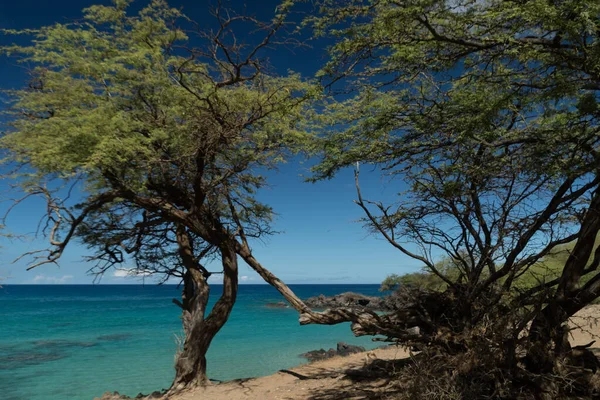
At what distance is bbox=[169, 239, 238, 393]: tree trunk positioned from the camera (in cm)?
927

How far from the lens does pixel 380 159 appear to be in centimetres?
752

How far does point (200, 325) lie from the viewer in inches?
374

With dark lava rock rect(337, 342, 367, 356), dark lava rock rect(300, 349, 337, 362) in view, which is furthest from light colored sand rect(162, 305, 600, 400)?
dark lava rock rect(300, 349, 337, 362)

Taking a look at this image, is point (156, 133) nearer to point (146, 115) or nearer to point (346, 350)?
point (146, 115)

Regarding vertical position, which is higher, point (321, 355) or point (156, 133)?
point (156, 133)

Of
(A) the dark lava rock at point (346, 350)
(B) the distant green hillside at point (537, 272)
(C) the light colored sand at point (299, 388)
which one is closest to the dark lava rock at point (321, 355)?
(A) the dark lava rock at point (346, 350)

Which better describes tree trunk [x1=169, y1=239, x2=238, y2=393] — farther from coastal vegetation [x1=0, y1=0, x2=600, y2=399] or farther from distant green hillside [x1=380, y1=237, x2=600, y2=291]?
distant green hillside [x1=380, y1=237, x2=600, y2=291]

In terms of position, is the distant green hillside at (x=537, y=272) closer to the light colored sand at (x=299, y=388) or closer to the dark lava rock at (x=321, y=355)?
the light colored sand at (x=299, y=388)

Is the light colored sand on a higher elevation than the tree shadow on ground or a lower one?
lower

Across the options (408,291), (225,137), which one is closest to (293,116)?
(225,137)

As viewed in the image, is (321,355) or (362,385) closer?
(362,385)

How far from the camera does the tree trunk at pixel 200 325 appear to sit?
927 cm

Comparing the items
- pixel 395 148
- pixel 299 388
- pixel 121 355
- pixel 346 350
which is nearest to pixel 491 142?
pixel 395 148

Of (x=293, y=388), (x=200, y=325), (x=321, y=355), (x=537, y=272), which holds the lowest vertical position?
(x=321, y=355)
